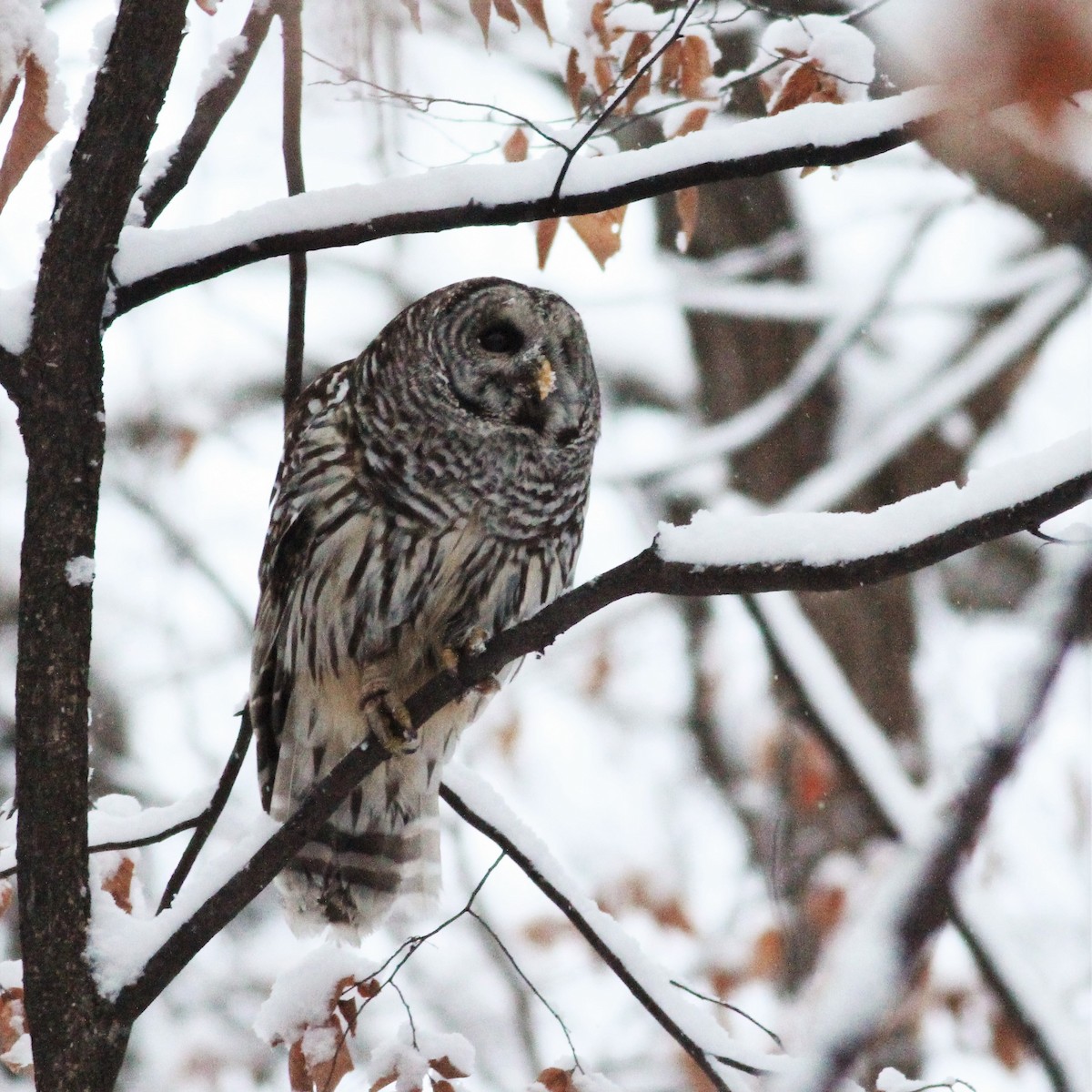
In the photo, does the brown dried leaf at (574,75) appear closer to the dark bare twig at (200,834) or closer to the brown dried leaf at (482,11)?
the brown dried leaf at (482,11)

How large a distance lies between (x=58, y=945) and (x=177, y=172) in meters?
1.59

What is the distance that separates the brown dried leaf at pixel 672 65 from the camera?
3.66 m

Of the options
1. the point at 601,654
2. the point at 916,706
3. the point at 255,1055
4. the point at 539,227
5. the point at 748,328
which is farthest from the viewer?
the point at 601,654

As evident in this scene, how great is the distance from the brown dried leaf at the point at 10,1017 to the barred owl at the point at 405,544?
102 cm

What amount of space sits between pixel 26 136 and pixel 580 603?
1217mm

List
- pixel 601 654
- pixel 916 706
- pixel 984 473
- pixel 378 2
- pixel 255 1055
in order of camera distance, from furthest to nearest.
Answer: pixel 601 654
pixel 255 1055
pixel 916 706
pixel 378 2
pixel 984 473

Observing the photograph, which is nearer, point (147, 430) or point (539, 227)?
point (539, 227)

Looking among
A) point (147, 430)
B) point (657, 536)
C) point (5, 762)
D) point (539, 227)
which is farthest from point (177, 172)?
point (147, 430)

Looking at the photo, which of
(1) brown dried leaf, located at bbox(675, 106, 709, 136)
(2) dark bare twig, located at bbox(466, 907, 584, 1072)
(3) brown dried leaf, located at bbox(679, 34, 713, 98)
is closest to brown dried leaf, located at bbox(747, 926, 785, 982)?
(2) dark bare twig, located at bbox(466, 907, 584, 1072)

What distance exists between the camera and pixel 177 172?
318cm

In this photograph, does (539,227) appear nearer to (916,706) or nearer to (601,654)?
(916,706)

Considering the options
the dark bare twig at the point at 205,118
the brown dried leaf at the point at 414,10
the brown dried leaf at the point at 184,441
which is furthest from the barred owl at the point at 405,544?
the brown dried leaf at the point at 184,441

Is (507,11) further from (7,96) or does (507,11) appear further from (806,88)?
(7,96)

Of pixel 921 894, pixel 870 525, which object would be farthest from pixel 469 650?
pixel 921 894
